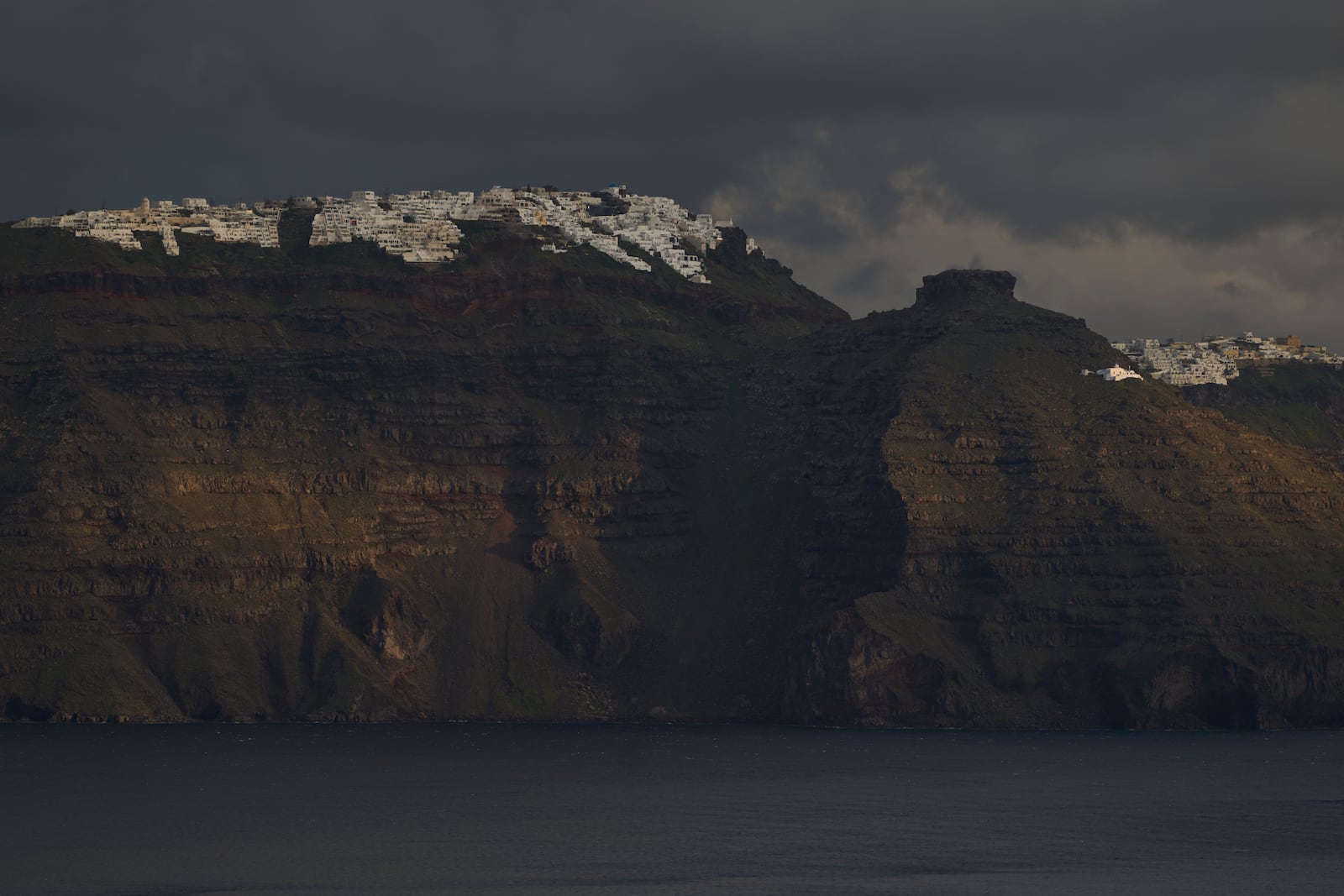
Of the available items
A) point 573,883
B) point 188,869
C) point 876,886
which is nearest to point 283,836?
point 188,869

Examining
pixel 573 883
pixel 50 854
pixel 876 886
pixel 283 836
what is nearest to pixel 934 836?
pixel 876 886

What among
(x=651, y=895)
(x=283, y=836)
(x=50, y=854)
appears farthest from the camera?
(x=283, y=836)

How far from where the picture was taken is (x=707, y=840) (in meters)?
190

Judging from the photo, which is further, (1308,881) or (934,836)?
(934,836)

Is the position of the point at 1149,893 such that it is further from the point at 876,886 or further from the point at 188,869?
the point at 188,869

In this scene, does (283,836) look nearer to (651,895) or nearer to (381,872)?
(381,872)

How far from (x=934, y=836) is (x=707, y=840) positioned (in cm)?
1953

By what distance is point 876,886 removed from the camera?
16950cm

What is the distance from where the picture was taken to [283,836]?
188m

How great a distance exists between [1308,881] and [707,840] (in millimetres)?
47255

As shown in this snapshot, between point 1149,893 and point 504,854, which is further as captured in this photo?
point 504,854

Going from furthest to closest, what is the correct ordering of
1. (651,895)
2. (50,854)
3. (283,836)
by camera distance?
(283,836) < (50,854) < (651,895)

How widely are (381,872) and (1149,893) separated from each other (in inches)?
2194

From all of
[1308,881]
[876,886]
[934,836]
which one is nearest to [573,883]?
[876,886]
